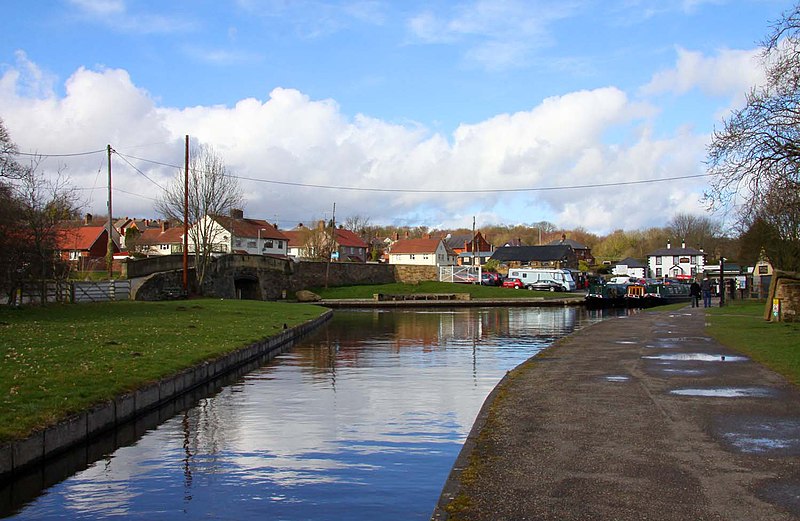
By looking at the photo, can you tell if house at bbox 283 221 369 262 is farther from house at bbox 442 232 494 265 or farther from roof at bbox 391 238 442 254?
house at bbox 442 232 494 265

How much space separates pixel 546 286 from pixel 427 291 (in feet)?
46.9

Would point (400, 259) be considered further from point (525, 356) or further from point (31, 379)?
point (31, 379)

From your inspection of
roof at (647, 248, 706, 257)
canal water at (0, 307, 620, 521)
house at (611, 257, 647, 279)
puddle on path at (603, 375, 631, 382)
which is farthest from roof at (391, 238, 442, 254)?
puddle on path at (603, 375, 631, 382)

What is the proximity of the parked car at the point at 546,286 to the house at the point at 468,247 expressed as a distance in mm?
53981

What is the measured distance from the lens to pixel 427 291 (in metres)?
73.3

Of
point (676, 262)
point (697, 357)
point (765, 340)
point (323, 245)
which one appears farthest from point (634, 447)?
point (676, 262)

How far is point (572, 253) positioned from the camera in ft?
391

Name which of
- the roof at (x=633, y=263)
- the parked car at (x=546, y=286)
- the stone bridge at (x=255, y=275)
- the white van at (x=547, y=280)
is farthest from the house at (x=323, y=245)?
the roof at (x=633, y=263)

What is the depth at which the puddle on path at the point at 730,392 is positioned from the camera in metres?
12.3

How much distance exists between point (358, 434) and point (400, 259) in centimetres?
11859

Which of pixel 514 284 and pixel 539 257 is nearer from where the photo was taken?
pixel 514 284

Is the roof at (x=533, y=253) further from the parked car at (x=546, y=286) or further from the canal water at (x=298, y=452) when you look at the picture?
the canal water at (x=298, y=452)

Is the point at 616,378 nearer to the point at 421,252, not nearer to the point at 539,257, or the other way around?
the point at 539,257

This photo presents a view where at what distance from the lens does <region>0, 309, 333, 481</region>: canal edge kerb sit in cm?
911
